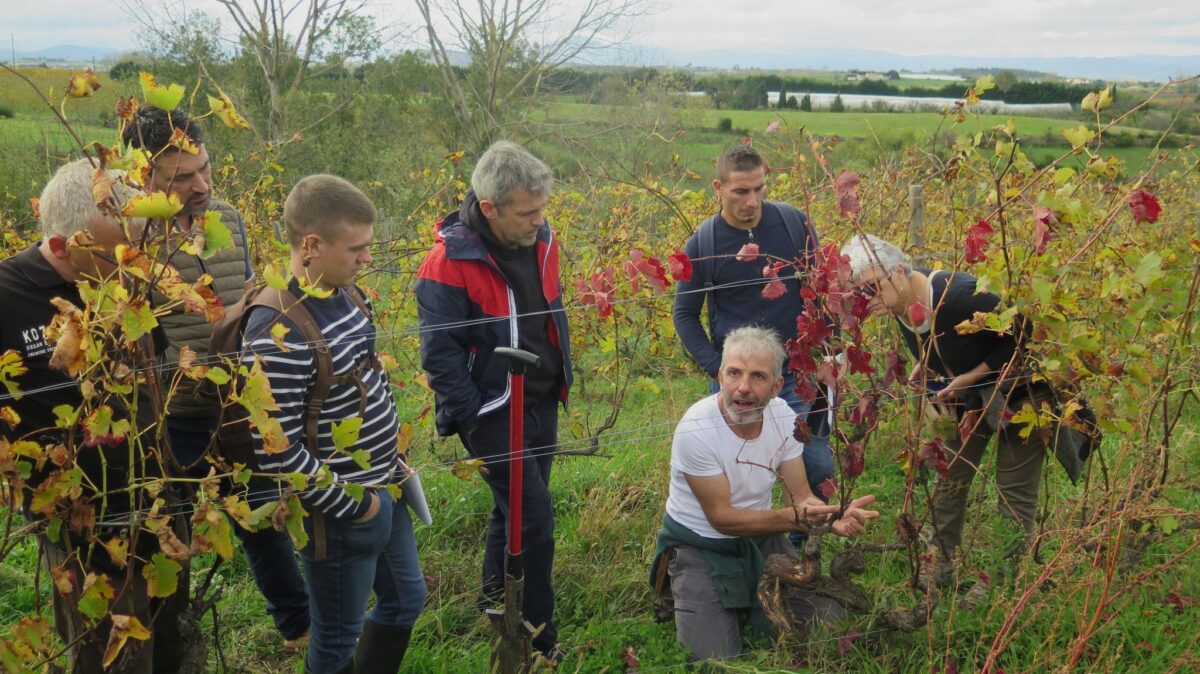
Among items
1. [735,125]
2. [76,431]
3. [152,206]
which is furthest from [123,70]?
[152,206]

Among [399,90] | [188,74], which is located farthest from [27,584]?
[399,90]

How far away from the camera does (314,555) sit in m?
2.33

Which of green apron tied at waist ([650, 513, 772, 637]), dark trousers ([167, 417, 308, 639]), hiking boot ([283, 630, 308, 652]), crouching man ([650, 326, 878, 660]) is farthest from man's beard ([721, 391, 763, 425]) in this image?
hiking boot ([283, 630, 308, 652])

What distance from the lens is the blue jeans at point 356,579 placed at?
2352 millimetres

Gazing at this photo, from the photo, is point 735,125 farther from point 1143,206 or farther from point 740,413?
point 1143,206

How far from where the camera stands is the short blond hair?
2252 millimetres

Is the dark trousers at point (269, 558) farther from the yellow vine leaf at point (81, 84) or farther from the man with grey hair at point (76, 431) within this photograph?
the yellow vine leaf at point (81, 84)

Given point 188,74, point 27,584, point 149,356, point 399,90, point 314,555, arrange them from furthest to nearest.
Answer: point 399,90
point 188,74
point 27,584
point 314,555
point 149,356

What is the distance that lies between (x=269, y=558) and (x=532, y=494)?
865mm

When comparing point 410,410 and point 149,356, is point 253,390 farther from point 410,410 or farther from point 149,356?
point 410,410

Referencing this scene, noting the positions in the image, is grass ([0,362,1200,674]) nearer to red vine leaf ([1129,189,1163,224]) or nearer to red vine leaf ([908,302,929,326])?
red vine leaf ([908,302,929,326])

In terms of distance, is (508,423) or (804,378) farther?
(508,423)

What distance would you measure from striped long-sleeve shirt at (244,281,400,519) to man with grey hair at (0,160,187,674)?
0.25m

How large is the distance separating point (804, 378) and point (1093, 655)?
4.69ft
